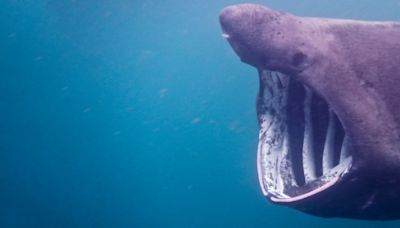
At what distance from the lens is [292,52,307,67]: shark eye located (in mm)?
3393

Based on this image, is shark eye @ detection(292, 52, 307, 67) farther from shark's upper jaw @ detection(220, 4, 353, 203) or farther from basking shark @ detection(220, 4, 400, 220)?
shark's upper jaw @ detection(220, 4, 353, 203)

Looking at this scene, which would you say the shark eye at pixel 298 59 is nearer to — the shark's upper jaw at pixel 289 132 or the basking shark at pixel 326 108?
the basking shark at pixel 326 108

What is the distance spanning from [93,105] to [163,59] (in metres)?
6.28

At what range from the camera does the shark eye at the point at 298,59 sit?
339 cm

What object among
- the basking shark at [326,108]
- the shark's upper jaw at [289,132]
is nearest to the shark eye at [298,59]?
the basking shark at [326,108]

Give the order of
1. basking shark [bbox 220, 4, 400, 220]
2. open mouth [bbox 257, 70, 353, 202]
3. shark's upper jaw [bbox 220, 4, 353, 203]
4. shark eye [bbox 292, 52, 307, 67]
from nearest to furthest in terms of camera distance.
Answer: basking shark [bbox 220, 4, 400, 220]
shark eye [bbox 292, 52, 307, 67]
shark's upper jaw [bbox 220, 4, 353, 203]
open mouth [bbox 257, 70, 353, 202]

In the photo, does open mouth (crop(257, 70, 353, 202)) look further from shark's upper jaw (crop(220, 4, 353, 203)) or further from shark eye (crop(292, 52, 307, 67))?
shark eye (crop(292, 52, 307, 67))

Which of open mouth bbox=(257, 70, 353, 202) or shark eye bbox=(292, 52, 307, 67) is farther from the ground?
shark eye bbox=(292, 52, 307, 67)

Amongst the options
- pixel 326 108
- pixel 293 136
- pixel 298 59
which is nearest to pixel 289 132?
pixel 293 136

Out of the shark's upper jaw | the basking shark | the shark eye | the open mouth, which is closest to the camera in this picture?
the basking shark

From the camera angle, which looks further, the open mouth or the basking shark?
the open mouth

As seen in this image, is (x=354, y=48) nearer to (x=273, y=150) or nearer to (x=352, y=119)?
(x=352, y=119)

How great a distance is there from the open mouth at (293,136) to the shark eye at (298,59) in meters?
0.50

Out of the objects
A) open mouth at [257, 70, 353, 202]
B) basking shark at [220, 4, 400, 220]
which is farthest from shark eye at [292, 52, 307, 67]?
open mouth at [257, 70, 353, 202]
